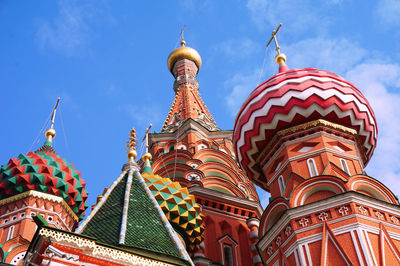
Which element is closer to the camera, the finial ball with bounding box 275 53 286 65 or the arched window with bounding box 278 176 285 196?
the arched window with bounding box 278 176 285 196

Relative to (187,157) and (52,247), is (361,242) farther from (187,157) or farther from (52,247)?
(187,157)

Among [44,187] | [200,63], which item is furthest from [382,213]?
[200,63]

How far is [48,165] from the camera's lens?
637 inches

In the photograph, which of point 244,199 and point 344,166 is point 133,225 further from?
point 244,199

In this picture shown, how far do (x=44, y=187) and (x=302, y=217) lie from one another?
7.34m

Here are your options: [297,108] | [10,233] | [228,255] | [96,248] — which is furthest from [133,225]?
[228,255]

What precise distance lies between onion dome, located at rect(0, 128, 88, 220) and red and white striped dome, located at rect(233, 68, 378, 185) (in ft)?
15.7

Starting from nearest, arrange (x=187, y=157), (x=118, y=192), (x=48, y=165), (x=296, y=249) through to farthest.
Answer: (x=118, y=192), (x=296, y=249), (x=48, y=165), (x=187, y=157)

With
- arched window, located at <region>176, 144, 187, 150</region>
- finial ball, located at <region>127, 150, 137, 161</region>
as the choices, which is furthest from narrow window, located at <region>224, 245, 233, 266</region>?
finial ball, located at <region>127, 150, 137, 161</region>

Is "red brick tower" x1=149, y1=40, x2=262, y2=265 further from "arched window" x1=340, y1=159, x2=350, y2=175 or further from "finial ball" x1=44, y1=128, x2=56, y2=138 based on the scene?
"arched window" x1=340, y1=159, x2=350, y2=175

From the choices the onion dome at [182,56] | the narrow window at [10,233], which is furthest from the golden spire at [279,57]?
the onion dome at [182,56]

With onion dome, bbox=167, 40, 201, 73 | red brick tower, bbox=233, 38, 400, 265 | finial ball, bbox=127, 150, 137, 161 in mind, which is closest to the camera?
red brick tower, bbox=233, 38, 400, 265

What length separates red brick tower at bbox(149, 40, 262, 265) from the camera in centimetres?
1702

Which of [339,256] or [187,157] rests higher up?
[187,157]
